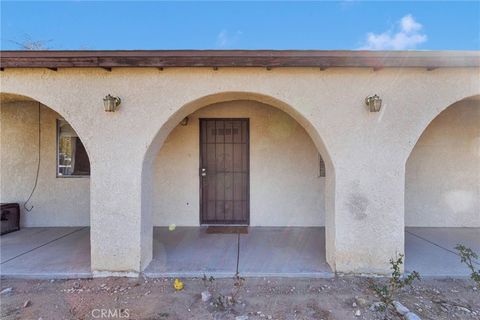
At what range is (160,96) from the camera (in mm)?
4156

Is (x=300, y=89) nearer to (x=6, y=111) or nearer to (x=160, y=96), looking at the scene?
(x=160, y=96)

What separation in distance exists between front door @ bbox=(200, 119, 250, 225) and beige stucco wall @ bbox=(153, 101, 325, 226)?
0.19 metres

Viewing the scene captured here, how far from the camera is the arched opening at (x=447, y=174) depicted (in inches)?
263

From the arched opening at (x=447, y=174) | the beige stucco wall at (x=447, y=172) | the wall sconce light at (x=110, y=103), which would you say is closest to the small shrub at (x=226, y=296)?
the wall sconce light at (x=110, y=103)

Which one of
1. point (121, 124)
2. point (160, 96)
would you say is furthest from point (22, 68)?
point (160, 96)

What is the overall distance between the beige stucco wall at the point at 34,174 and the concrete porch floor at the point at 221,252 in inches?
17.1

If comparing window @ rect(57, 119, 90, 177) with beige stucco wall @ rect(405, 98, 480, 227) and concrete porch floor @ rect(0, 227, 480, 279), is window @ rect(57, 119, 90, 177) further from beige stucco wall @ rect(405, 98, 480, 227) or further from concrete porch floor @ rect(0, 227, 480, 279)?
beige stucco wall @ rect(405, 98, 480, 227)

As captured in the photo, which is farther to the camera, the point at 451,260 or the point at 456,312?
the point at 451,260

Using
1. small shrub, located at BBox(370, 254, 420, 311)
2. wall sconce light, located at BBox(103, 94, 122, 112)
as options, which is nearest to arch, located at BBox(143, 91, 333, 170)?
wall sconce light, located at BBox(103, 94, 122, 112)

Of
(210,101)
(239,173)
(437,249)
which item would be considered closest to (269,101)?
(210,101)

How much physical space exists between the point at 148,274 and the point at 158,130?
7.66 feet

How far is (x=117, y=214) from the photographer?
419 centimetres

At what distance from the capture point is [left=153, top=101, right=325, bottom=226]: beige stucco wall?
22.0ft

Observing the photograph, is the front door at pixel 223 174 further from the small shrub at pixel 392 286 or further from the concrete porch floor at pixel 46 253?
the small shrub at pixel 392 286
